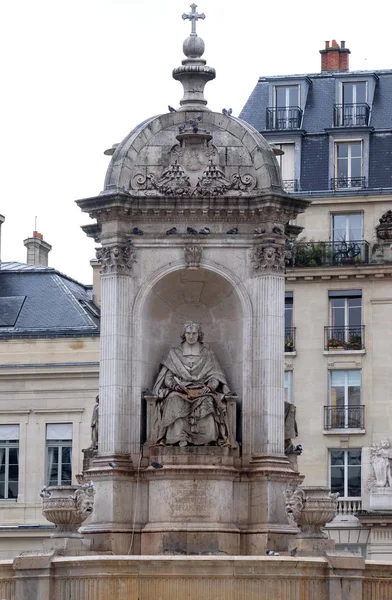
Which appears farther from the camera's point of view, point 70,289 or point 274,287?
point 70,289

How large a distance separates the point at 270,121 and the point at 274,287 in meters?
33.4

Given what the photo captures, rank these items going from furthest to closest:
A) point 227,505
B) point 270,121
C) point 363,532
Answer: point 270,121, point 363,532, point 227,505

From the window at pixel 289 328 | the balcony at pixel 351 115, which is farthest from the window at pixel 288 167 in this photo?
the window at pixel 289 328

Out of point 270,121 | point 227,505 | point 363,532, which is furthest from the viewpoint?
point 270,121

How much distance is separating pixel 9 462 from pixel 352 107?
14.8 metres

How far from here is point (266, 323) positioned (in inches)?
1549

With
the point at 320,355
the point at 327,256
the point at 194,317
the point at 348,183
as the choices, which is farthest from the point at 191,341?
the point at 348,183

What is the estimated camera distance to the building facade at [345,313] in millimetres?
68062

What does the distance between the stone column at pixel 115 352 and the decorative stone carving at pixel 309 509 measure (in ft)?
9.18

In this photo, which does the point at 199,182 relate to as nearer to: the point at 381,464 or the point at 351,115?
the point at 381,464

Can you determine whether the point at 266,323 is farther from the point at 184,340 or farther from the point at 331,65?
the point at 331,65

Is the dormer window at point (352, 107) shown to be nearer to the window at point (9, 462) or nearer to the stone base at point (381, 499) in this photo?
the stone base at point (381, 499)

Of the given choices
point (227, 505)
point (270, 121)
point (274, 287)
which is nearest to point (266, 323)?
point (274, 287)

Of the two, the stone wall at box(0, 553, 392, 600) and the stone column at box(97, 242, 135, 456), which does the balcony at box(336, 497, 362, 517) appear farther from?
the stone wall at box(0, 553, 392, 600)
